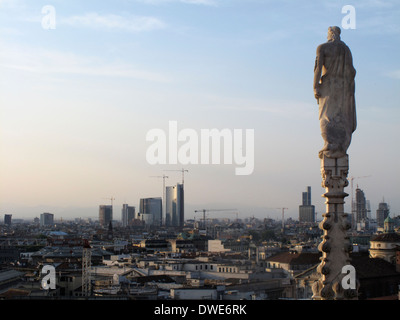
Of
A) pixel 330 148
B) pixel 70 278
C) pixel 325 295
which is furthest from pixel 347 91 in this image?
pixel 70 278

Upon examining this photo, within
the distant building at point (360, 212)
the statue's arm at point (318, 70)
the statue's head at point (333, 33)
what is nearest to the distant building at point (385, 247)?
the statue's head at point (333, 33)

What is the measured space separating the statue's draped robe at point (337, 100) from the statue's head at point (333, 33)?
3.3 inches

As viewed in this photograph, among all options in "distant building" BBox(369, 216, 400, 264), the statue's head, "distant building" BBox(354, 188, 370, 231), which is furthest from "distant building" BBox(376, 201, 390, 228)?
the statue's head

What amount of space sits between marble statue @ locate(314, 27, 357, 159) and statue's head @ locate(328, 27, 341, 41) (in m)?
0.08

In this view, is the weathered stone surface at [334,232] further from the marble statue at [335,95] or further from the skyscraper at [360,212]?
the skyscraper at [360,212]

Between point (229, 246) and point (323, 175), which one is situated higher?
point (323, 175)

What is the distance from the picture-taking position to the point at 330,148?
185 inches

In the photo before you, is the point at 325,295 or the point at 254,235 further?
the point at 254,235

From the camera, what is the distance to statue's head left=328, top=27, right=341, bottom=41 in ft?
16.2

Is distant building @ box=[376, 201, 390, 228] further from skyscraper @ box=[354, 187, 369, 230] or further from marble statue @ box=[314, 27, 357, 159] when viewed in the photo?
marble statue @ box=[314, 27, 357, 159]

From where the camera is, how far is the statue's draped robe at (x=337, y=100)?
4.71m

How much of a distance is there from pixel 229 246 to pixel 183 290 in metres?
64.4

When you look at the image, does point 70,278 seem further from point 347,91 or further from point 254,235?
point 254,235
